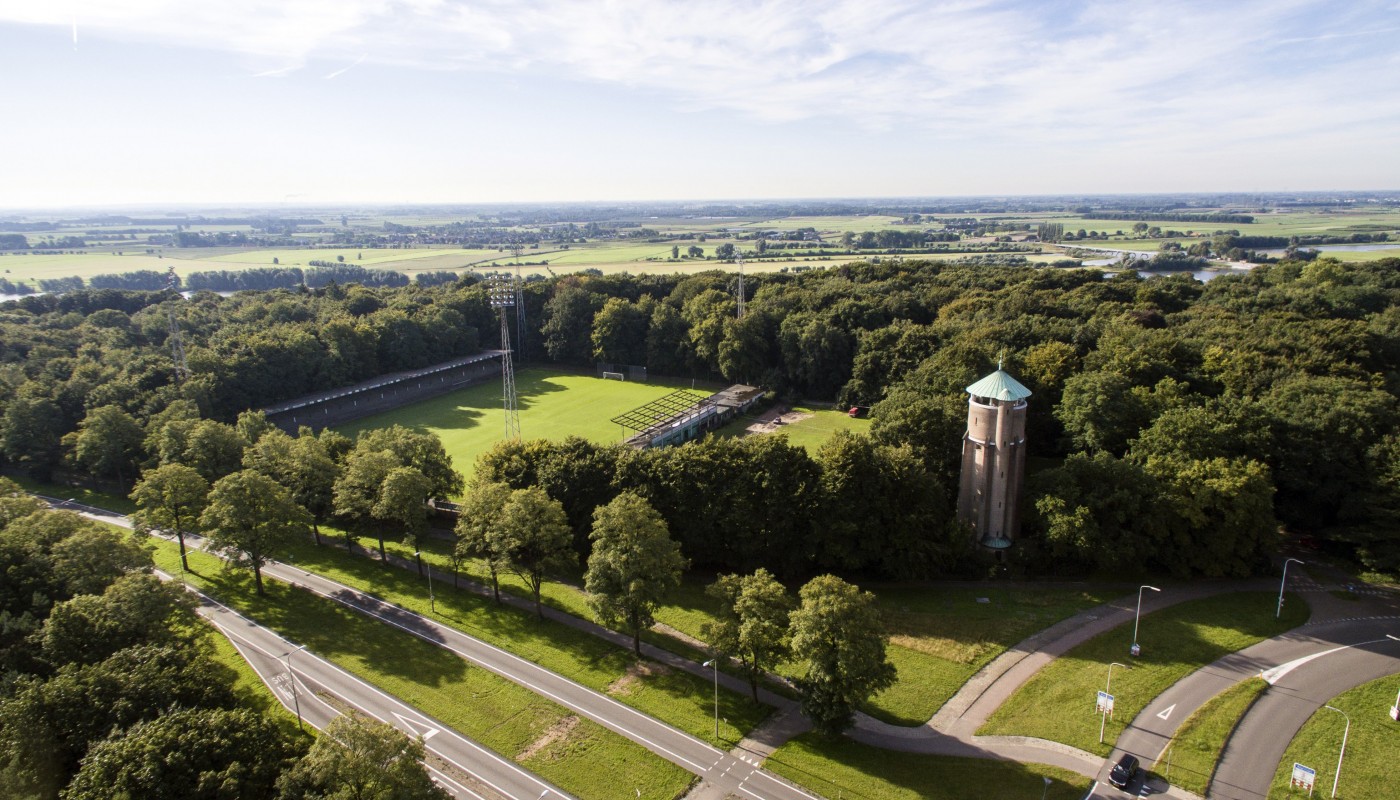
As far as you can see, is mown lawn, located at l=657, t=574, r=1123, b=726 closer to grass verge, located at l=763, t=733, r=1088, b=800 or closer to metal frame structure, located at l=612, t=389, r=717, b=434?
grass verge, located at l=763, t=733, r=1088, b=800

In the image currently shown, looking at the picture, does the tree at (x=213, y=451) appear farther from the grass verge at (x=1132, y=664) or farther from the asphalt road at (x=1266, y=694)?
the asphalt road at (x=1266, y=694)

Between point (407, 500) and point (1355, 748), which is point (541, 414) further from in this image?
point (1355, 748)

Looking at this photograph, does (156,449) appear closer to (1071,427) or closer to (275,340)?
(275,340)

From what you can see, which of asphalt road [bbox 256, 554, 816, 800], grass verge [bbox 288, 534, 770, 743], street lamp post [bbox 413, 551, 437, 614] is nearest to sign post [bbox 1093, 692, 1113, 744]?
asphalt road [bbox 256, 554, 816, 800]

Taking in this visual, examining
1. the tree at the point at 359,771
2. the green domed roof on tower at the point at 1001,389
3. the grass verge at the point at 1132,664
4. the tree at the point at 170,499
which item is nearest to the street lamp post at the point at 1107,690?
the grass verge at the point at 1132,664

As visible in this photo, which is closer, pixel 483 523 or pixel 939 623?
pixel 939 623

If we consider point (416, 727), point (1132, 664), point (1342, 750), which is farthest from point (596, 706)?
point (1342, 750)
